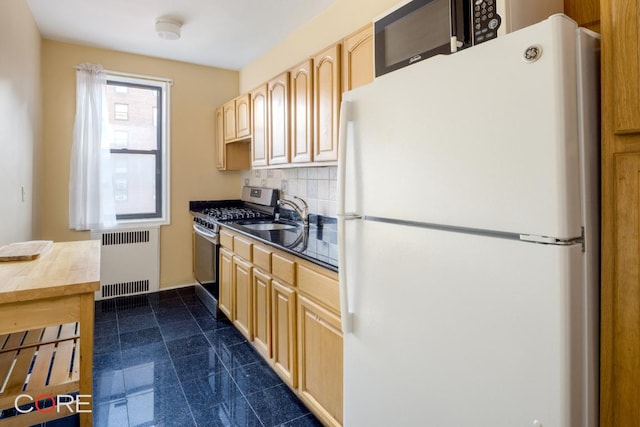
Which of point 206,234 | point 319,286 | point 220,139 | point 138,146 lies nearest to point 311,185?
point 206,234

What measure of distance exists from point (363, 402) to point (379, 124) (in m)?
0.97

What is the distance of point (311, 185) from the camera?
296cm

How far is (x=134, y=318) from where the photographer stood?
124 inches

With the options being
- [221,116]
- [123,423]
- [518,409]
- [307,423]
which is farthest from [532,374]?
[221,116]

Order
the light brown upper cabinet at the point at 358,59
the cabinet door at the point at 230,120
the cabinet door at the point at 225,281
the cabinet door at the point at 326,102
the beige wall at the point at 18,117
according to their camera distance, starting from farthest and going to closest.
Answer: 1. the cabinet door at the point at 230,120
2. the cabinet door at the point at 225,281
3. the cabinet door at the point at 326,102
4. the beige wall at the point at 18,117
5. the light brown upper cabinet at the point at 358,59

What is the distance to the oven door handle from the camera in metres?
3.08

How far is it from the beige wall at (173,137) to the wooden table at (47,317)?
7.58 ft

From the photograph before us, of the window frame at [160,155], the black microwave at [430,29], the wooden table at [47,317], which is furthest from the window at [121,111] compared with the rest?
the black microwave at [430,29]

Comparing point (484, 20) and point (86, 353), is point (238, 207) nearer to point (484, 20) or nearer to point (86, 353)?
point (86, 353)

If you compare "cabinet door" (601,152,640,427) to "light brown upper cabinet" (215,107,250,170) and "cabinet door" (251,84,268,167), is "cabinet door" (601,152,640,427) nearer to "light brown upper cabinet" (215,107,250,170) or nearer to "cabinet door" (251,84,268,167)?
"cabinet door" (251,84,268,167)

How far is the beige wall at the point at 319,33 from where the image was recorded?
2.22 metres

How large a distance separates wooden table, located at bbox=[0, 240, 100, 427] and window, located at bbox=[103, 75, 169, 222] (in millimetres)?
2453

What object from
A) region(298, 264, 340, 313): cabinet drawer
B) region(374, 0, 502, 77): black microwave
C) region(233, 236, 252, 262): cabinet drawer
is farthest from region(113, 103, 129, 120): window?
region(374, 0, 502, 77): black microwave

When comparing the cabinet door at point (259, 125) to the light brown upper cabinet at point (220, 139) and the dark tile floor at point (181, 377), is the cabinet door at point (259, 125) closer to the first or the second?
the light brown upper cabinet at point (220, 139)
